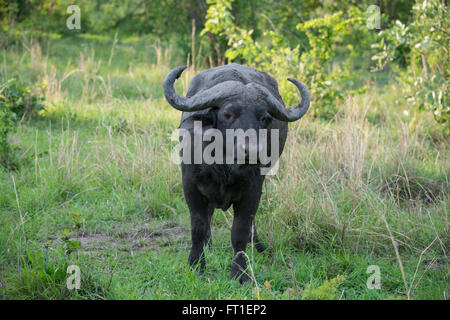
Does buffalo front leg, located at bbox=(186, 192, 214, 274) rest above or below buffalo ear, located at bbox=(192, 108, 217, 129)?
below

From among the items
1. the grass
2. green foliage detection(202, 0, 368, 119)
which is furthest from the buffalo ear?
green foliage detection(202, 0, 368, 119)

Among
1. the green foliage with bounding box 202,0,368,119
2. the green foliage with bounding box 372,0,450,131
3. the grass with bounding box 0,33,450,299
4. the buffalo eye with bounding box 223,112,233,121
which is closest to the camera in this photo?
the buffalo eye with bounding box 223,112,233,121

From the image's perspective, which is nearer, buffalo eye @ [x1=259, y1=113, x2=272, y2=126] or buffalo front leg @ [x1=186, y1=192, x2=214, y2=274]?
buffalo eye @ [x1=259, y1=113, x2=272, y2=126]

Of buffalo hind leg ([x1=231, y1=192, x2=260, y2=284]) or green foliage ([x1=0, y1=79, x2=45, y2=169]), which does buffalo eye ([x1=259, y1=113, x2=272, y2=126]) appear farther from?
green foliage ([x1=0, y1=79, x2=45, y2=169])

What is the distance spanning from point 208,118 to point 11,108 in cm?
464

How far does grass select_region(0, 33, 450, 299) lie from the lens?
360cm

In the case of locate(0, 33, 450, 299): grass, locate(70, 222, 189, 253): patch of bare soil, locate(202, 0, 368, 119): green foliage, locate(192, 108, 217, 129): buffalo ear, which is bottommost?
locate(70, 222, 189, 253): patch of bare soil

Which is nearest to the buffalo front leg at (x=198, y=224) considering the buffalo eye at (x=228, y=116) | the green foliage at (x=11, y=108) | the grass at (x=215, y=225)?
the grass at (x=215, y=225)

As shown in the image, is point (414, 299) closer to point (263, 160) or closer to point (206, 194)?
point (263, 160)

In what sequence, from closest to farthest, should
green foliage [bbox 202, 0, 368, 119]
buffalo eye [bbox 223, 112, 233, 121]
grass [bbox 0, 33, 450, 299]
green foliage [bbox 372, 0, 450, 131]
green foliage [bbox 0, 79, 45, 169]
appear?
buffalo eye [bbox 223, 112, 233, 121] → grass [bbox 0, 33, 450, 299] → green foliage [bbox 0, 79, 45, 169] → green foliage [bbox 372, 0, 450, 131] → green foliage [bbox 202, 0, 368, 119]

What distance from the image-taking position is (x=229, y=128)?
3451 mm

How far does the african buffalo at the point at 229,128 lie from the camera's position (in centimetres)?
346
